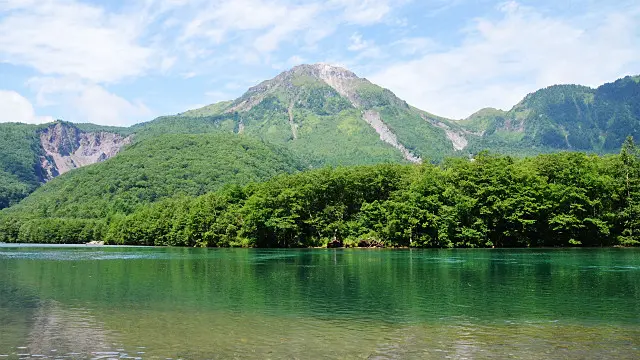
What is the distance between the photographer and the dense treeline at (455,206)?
95062mm

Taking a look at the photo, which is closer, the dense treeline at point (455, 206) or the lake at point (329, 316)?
the lake at point (329, 316)

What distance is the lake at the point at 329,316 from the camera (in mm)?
18797

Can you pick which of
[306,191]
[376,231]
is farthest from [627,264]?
[306,191]

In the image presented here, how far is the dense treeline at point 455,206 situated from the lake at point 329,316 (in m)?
53.3

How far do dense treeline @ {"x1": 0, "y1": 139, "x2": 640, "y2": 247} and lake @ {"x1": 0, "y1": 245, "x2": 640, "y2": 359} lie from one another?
53.3m

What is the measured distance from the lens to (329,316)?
83.4 ft

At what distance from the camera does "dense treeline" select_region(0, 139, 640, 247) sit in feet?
312

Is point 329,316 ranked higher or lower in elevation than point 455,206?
lower

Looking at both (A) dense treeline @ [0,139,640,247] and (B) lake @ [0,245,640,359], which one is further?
(A) dense treeline @ [0,139,640,247]

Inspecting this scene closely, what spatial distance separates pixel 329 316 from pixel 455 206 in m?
78.5

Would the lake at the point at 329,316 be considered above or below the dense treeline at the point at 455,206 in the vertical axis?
below

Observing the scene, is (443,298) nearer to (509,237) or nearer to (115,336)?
(115,336)

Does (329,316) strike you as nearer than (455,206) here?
Yes

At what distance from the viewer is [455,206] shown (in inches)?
3925
